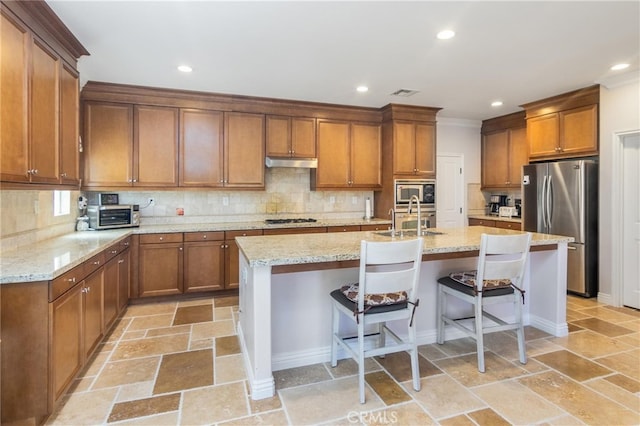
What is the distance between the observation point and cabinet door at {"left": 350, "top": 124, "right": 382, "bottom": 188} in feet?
16.6

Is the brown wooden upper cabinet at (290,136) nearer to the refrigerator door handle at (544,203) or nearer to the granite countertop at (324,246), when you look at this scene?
the granite countertop at (324,246)

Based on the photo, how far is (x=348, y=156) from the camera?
502 cm

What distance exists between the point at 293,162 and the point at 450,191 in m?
2.79

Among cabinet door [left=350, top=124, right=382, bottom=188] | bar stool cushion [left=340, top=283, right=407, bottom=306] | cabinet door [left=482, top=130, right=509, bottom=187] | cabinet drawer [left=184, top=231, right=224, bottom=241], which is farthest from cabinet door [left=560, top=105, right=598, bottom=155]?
cabinet drawer [left=184, top=231, right=224, bottom=241]

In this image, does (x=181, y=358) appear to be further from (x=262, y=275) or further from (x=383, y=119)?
(x=383, y=119)

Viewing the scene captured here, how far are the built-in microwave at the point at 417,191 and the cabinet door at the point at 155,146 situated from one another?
2991 mm

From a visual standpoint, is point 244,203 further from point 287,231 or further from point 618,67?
point 618,67

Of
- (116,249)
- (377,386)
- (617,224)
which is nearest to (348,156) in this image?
(116,249)

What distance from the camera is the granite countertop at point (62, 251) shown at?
1.85 metres

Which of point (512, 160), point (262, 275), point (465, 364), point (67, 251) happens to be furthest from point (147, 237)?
point (512, 160)

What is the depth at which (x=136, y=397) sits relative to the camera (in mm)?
2170

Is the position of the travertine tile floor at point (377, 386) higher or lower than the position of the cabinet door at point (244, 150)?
lower


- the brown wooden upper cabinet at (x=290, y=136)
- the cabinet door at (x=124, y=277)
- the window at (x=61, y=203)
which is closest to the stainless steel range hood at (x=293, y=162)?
the brown wooden upper cabinet at (x=290, y=136)

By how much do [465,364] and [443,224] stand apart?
3.46 meters
